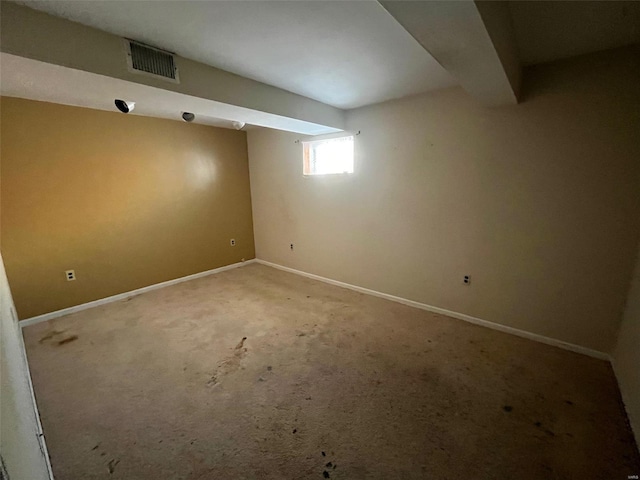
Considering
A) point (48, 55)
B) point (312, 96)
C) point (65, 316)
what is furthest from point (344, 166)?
point (65, 316)

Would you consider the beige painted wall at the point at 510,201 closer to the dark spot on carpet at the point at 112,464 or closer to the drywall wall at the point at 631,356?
the drywall wall at the point at 631,356

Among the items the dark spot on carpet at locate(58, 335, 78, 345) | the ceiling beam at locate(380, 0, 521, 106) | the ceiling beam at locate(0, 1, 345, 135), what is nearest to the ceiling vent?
the ceiling beam at locate(0, 1, 345, 135)

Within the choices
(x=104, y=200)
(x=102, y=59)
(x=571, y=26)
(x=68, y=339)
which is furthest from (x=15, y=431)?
(x=104, y=200)

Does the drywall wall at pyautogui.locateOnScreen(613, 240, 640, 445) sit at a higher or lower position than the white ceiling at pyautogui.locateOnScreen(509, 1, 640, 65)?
lower

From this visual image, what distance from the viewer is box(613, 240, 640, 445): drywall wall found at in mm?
1594

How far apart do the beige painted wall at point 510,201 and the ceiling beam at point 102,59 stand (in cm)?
138

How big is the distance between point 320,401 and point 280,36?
233 cm

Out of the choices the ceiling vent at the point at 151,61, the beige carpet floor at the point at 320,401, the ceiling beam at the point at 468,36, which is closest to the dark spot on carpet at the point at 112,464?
the beige carpet floor at the point at 320,401

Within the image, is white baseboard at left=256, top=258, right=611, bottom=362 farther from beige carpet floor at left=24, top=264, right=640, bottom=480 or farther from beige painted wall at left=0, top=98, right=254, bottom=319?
beige painted wall at left=0, top=98, right=254, bottom=319

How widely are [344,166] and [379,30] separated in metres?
2.00

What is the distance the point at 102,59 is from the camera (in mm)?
1604

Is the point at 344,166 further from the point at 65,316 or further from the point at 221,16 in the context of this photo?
the point at 65,316

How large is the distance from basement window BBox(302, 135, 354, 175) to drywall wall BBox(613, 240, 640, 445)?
2.70 metres

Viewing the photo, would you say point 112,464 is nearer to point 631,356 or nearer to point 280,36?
point 280,36
